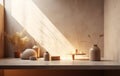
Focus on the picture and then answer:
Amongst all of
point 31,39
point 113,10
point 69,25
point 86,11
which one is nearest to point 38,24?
point 31,39

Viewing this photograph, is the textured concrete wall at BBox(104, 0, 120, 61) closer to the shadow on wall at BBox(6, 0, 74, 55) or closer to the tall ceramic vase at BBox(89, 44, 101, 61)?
the tall ceramic vase at BBox(89, 44, 101, 61)

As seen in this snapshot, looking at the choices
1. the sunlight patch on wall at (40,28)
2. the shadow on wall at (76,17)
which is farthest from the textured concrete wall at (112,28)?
the sunlight patch on wall at (40,28)

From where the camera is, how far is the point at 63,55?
114 inches

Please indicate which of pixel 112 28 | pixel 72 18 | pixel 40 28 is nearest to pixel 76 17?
pixel 72 18

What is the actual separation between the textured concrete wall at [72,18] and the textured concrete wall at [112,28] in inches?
5.3

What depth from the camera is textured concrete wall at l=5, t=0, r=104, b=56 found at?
2.91 m

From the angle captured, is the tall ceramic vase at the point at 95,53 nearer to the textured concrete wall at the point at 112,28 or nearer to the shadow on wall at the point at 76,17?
the textured concrete wall at the point at 112,28

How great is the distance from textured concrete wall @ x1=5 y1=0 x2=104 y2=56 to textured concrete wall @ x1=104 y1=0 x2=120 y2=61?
0.14 metres

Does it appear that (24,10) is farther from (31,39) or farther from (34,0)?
(31,39)

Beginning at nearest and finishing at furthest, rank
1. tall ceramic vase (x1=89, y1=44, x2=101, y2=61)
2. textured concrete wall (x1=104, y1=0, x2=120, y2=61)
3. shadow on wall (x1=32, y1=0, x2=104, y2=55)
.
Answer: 1. textured concrete wall (x1=104, y1=0, x2=120, y2=61)
2. tall ceramic vase (x1=89, y1=44, x2=101, y2=61)
3. shadow on wall (x1=32, y1=0, x2=104, y2=55)

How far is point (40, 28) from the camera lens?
292 centimetres

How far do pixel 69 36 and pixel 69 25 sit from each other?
0.15m

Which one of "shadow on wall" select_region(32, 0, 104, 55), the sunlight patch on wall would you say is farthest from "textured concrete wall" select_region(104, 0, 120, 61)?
the sunlight patch on wall

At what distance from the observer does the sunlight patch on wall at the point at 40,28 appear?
9.55 ft
